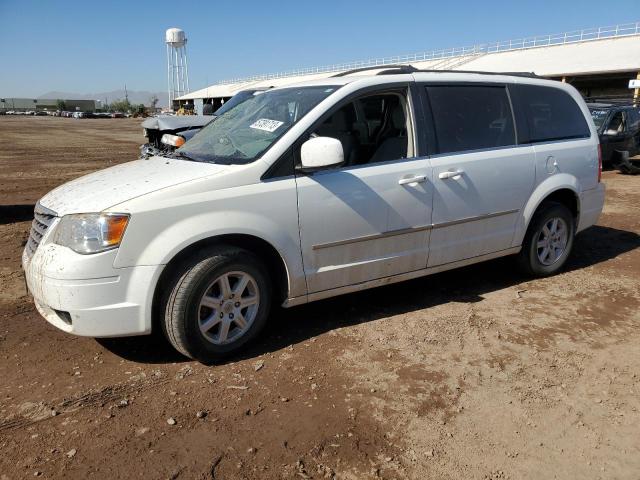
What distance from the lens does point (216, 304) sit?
3434 millimetres

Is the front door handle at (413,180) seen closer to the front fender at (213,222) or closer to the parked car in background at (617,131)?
the front fender at (213,222)

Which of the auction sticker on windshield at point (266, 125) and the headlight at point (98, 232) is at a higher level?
the auction sticker on windshield at point (266, 125)

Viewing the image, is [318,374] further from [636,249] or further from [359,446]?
[636,249]

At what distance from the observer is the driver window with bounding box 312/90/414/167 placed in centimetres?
396

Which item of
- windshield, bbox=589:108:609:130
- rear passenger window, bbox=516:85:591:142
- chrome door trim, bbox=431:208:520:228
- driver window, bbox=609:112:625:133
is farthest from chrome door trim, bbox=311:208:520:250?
driver window, bbox=609:112:625:133

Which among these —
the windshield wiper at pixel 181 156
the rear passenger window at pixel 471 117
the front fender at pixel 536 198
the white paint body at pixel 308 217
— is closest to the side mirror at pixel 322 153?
the white paint body at pixel 308 217

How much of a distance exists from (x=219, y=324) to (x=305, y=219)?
90 cm

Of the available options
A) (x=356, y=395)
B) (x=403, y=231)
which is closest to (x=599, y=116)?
(x=403, y=231)

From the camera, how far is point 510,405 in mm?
3066

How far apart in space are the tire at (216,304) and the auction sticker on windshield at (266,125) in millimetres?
955

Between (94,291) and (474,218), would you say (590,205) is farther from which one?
(94,291)

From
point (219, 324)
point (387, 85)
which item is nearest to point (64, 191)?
point (219, 324)

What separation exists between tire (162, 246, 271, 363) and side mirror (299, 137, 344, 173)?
0.74 m

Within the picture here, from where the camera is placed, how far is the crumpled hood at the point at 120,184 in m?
3.25
